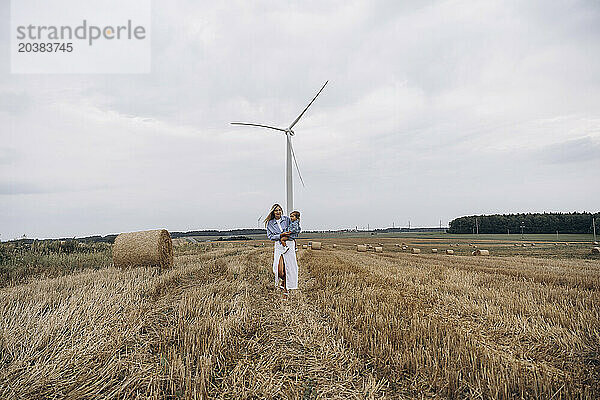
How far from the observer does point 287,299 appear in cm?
873

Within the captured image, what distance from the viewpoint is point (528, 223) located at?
84.8 meters

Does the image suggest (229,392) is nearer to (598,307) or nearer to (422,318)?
(422,318)

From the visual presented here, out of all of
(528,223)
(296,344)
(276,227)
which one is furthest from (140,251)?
(528,223)

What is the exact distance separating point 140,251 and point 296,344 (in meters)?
10.3

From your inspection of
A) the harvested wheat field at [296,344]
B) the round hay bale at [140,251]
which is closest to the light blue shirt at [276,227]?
the harvested wheat field at [296,344]

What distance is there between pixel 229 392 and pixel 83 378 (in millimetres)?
1640

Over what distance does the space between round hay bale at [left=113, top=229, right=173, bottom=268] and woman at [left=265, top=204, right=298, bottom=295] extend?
20.4 feet

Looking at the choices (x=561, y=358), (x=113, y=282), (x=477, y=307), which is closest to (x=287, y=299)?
(x=477, y=307)

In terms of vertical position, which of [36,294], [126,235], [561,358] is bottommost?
[561,358]

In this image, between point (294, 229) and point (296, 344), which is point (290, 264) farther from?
point (296, 344)

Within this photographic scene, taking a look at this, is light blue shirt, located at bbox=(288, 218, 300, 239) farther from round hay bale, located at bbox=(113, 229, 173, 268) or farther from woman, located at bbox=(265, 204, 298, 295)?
round hay bale, located at bbox=(113, 229, 173, 268)

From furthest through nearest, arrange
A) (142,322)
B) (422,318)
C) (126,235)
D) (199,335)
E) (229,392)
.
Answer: (126,235) → (422,318) → (142,322) → (199,335) → (229,392)

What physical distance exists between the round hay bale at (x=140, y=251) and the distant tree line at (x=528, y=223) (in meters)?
77.3

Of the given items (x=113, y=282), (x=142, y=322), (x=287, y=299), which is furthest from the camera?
(x=113, y=282)
